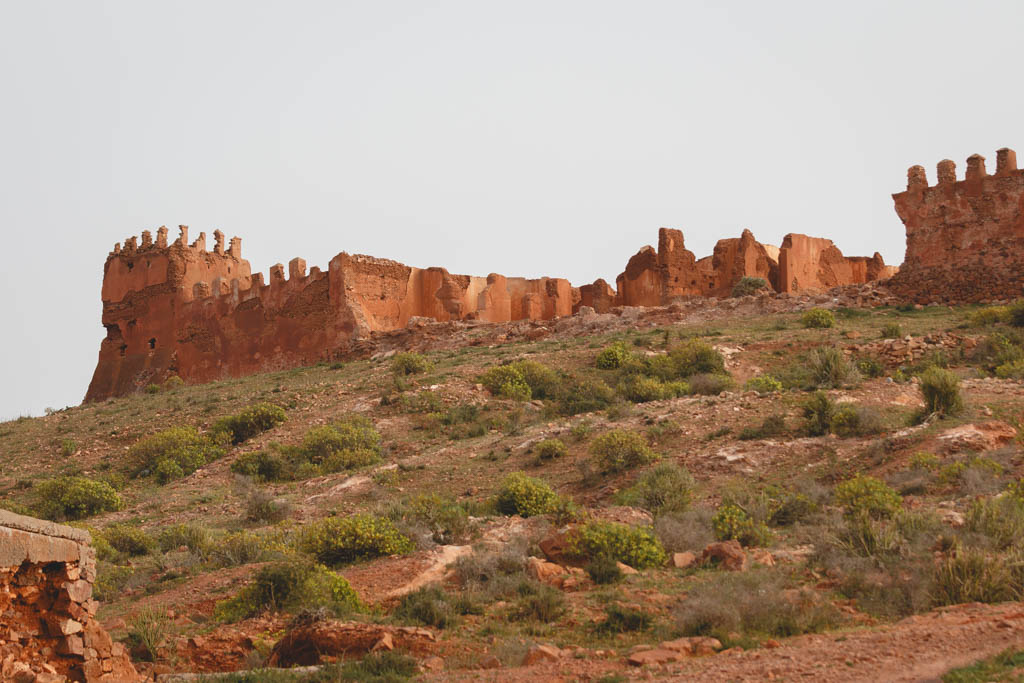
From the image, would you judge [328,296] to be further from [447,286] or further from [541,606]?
[541,606]

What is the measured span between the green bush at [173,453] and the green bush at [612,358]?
26.0ft

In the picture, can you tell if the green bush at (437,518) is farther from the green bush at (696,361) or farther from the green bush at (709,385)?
the green bush at (696,361)

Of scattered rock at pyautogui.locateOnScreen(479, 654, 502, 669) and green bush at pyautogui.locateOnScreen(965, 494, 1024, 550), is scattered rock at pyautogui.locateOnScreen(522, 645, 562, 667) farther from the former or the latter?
green bush at pyautogui.locateOnScreen(965, 494, 1024, 550)

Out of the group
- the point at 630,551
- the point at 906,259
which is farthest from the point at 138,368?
the point at 630,551

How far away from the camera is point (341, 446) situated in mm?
21016

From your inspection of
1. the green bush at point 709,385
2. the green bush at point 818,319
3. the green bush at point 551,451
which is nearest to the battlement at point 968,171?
the green bush at point 818,319

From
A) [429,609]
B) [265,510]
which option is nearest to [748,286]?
[265,510]

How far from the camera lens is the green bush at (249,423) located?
2377 centimetres

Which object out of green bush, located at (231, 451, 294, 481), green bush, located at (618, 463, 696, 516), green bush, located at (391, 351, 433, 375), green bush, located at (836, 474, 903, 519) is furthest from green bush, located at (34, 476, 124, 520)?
green bush, located at (836, 474, 903, 519)

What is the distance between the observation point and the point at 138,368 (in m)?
38.9

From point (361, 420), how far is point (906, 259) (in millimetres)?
14733

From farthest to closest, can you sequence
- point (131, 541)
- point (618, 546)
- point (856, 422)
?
point (856, 422) < point (131, 541) < point (618, 546)

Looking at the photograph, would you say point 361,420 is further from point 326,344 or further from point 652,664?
point 652,664

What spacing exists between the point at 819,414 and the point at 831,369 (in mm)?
3597
